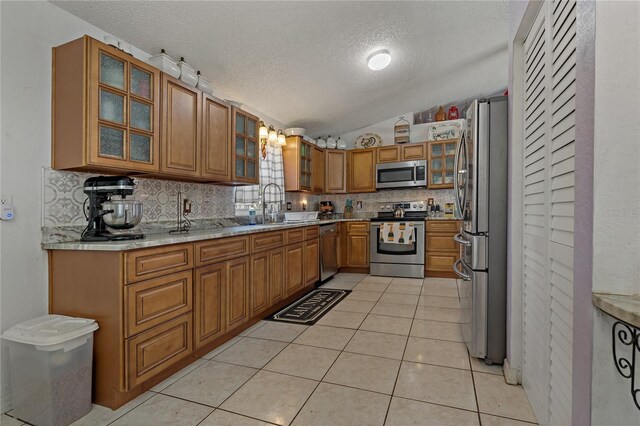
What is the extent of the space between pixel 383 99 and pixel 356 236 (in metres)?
2.16

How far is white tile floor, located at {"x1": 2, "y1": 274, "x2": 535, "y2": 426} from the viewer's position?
61.9 inches

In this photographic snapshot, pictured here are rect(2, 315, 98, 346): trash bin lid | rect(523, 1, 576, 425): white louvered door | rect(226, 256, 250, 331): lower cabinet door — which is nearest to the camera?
rect(523, 1, 576, 425): white louvered door

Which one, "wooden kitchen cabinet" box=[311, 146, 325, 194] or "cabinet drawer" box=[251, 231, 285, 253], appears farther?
"wooden kitchen cabinet" box=[311, 146, 325, 194]

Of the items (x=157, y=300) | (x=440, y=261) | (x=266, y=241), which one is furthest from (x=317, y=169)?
(x=157, y=300)

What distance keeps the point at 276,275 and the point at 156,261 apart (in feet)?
4.76

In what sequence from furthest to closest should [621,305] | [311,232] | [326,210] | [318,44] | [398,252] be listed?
1. [326,210]
2. [398,252]
3. [311,232]
4. [318,44]
5. [621,305]

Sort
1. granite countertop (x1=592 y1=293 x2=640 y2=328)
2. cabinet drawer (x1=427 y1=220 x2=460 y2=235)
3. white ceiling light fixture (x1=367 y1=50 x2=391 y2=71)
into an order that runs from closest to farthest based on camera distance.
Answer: granite countertop (x1=592 y1=293 x2=640 y2=328)
white ceiling light fixture (x1=367 y1=50 x2=391 y2=71)
cabinet drawer (x1=427 y1=220 x2=460 y2=235)

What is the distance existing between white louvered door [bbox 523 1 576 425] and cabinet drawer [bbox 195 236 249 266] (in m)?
1.98

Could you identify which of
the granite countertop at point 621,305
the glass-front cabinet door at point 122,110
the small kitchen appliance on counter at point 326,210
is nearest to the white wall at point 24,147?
the glass-front cabinet door at point 122,110

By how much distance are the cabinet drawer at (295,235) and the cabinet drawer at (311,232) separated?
11cm

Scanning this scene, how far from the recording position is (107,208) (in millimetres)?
1870

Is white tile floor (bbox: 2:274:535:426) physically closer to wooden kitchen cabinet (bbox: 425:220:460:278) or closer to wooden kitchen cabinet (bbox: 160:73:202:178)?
wooden kitchen cabinet (bbox: 160:73:202:178)

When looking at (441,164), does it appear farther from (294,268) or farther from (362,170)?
(294,268)

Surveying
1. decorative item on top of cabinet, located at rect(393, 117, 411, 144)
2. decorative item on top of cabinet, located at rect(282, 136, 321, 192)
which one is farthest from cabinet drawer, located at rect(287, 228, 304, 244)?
decorative item on top of cabinet, located at rect(393, 117, 411, 144)
